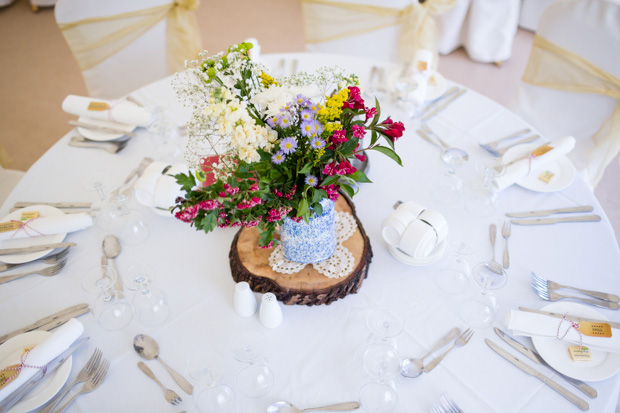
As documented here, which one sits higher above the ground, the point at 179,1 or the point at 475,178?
the point at 179,1

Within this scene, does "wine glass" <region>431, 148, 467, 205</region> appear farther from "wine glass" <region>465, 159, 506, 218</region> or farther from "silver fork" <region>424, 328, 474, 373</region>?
"silver fork" <region>424, 328, 474, 373</region>

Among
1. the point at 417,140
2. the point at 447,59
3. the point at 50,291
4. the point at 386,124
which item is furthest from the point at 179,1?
the point at 447,59

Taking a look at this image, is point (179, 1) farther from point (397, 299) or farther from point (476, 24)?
point (476, 24)

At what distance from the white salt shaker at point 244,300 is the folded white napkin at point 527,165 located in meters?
0.93

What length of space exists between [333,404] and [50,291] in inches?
35.8

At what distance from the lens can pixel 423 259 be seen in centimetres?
130

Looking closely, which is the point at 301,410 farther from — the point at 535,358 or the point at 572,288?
the point at 572,288

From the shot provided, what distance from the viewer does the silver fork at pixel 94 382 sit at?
106cm

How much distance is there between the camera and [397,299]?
126cm

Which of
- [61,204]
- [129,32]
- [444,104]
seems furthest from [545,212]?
[129,32]

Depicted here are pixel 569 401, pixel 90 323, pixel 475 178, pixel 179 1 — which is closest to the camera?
pixel 569 401

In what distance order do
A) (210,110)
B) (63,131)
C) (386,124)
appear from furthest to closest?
(63,131) → (386,124) → (210,110)

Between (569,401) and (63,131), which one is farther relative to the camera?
(63,131)

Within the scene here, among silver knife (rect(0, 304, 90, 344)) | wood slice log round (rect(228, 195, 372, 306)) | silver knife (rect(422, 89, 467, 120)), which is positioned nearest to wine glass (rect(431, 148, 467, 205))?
silver knife (rect(422, 89, 467, 120))
